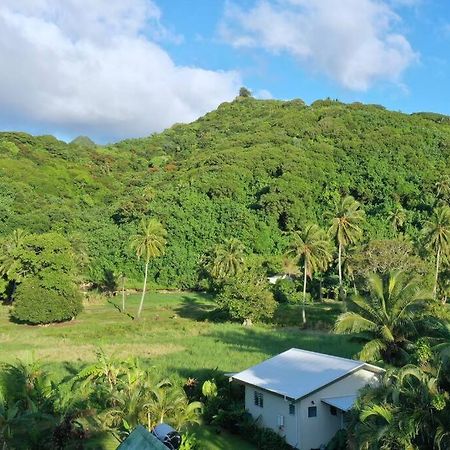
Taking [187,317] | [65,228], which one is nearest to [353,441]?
[187,317]

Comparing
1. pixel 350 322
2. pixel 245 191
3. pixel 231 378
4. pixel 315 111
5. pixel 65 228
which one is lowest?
pixel 231 378

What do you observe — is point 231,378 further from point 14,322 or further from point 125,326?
point 14,322

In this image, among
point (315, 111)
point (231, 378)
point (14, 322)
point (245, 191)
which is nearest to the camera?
point (231, 378)

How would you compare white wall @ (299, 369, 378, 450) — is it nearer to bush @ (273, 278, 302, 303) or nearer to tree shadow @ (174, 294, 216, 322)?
tree shadow @ (174, 294, 216, 322)

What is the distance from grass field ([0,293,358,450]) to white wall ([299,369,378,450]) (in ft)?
8.44

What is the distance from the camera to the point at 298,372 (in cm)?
→ 2334

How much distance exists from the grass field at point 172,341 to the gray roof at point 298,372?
8.62 feet

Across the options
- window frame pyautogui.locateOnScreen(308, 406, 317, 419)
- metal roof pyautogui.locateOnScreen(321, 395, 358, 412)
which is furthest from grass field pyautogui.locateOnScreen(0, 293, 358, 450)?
metal roof pyautogui.locateOnScreen(321, 395, 358, 412)

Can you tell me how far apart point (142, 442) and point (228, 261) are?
177ft

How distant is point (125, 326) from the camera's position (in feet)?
156

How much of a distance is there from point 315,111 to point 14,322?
3080 inches

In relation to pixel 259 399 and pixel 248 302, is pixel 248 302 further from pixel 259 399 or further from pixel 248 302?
pixel 259 399

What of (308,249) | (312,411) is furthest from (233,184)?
(312,411)

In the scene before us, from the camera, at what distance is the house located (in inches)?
831
